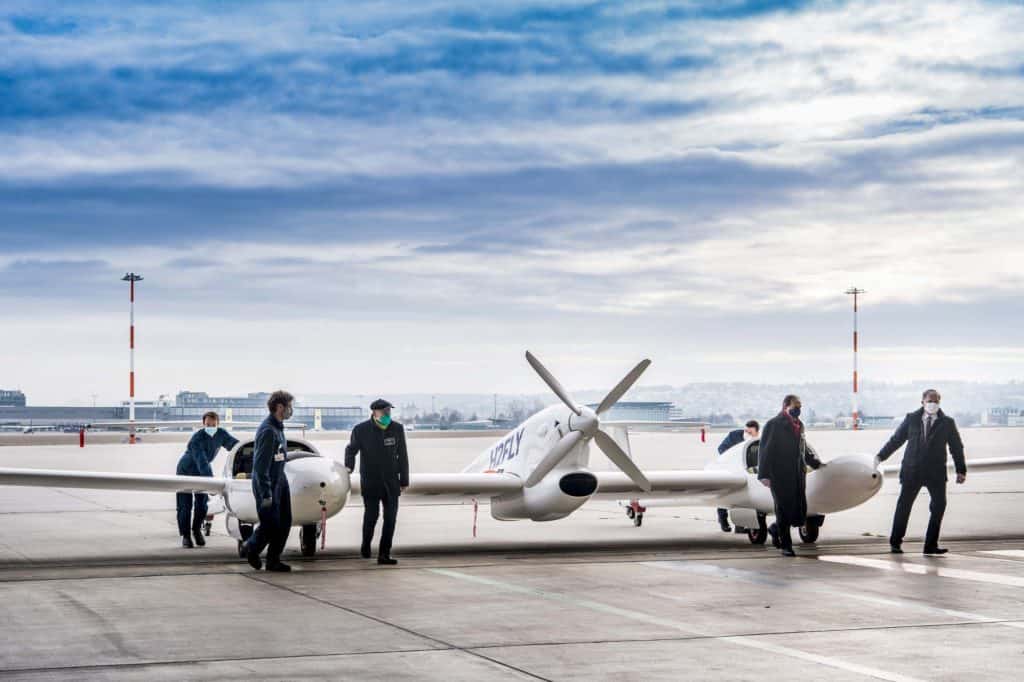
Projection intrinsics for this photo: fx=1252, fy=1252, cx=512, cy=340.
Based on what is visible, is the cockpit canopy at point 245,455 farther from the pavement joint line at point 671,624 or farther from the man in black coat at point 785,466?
the man in black coat at point 785,466

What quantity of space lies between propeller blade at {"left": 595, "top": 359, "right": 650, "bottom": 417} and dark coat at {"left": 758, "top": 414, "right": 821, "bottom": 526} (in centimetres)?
187

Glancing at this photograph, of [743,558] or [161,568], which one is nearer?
[161,568]

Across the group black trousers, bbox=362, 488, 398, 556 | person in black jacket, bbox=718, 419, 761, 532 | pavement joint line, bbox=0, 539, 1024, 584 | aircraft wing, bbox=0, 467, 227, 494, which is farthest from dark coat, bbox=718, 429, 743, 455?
aircraft wing, bbox=0, 467, 227, 494

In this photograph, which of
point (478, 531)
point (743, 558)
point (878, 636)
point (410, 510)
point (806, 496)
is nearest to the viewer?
point (878, 636)

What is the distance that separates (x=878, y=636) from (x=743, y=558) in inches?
229

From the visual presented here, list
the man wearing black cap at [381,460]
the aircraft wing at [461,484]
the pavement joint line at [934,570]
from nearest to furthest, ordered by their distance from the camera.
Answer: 1. the pavement joint line at [934,570]
2. the man wearing black cap at [381,460]
3. the aircraft wing at [461,484]

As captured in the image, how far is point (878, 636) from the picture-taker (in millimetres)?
9500

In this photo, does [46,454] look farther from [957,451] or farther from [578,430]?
[957,451]

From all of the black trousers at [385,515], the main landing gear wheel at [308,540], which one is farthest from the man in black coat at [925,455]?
the main landing gear wheel at [308,540]

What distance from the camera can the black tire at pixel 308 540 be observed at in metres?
15.4

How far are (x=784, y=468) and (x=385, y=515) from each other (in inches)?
201

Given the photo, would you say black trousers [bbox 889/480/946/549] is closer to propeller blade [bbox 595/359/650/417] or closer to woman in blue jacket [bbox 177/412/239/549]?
propeller blade [bbox 595/359/650/417]

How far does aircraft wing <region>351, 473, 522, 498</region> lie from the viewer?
16.2m

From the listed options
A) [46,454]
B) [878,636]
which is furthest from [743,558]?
[46,454]
